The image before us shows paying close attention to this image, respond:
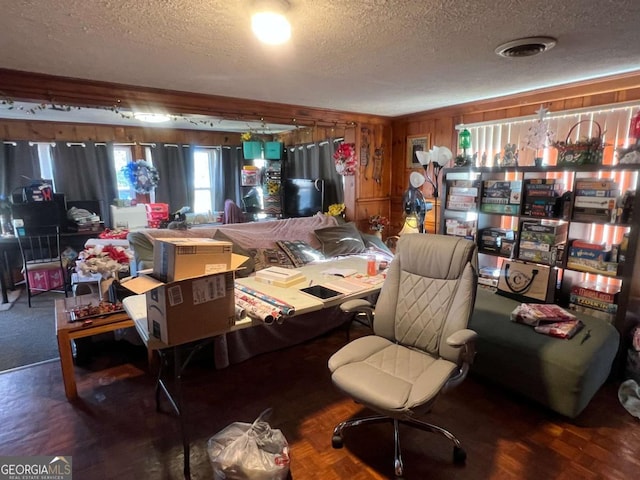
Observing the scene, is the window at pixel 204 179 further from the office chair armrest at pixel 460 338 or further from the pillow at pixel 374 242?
the office chair armrest at pixel 460 338

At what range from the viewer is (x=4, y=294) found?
13.6ft

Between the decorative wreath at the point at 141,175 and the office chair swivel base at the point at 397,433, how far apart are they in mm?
4963

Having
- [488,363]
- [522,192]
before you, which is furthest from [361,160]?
[488,363]

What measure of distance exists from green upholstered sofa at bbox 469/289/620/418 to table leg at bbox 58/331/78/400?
2.66 meters

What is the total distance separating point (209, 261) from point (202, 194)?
5324 mm

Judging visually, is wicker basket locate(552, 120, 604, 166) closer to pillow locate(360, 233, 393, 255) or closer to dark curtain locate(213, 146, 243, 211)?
pillow locate(360, 233, 393, 255)

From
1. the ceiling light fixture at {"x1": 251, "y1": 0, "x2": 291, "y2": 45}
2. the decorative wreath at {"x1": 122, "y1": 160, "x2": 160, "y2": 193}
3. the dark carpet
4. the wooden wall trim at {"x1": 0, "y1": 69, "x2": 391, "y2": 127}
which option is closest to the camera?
the ceiling light fixture at {"x1": 251, "y1": 0, "x2": 291, "y2": 45}

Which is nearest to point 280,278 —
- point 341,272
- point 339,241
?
point 341,272

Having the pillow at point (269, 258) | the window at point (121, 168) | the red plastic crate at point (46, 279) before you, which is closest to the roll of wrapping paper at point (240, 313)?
the pillow at point (269, 258)

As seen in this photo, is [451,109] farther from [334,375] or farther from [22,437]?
[22,437]

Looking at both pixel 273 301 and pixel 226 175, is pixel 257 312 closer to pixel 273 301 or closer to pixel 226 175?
pixel 273 301

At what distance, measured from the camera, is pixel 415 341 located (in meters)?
2.03

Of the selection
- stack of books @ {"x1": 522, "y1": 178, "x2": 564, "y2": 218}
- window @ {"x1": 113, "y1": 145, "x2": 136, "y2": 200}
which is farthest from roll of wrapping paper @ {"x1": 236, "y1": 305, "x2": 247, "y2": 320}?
window @ {"x1": 113, "y1": 145, "x2": 136, "y2": 200}

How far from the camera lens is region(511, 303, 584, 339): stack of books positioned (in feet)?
7.47
